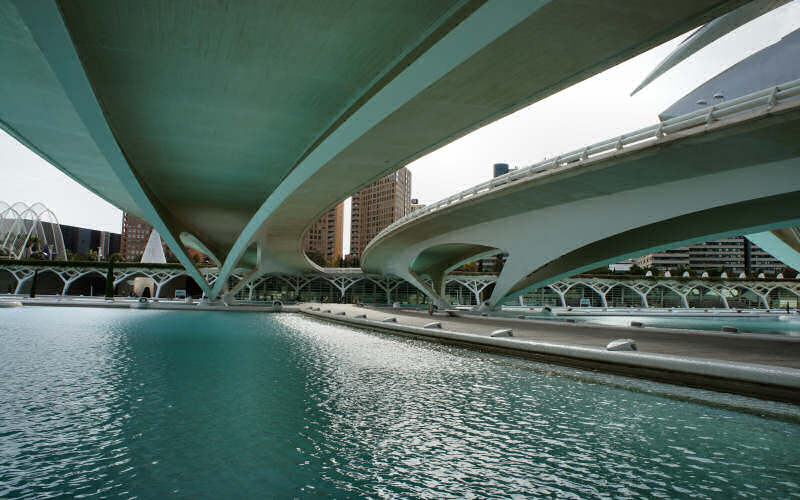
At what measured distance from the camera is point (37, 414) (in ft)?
17.6

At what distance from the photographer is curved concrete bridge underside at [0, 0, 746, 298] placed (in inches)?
258

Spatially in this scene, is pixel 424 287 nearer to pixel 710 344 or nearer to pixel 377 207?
pixel 710 344

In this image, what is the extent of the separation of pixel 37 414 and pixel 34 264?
54466mm

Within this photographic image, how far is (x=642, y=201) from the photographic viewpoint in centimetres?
1470

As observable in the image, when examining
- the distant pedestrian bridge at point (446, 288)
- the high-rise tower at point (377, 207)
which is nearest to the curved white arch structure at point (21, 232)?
the distant pedestrian bridge at point (446, 288)

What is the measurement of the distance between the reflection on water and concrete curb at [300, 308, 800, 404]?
80 cm

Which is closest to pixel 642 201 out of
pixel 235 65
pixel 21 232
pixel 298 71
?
pixel 298 71

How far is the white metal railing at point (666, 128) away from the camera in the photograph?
10.4m

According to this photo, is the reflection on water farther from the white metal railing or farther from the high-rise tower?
the high-rise tower

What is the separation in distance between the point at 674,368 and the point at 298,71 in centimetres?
964

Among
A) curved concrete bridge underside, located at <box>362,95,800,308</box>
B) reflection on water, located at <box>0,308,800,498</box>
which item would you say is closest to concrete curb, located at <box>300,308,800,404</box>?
reflection on water, located at <box>0,308,800,498</box>

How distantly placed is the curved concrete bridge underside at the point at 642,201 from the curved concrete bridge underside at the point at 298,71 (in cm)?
626

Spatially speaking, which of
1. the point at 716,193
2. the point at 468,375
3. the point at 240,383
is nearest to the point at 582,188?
the point at 716,193

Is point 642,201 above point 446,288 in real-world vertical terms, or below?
above
